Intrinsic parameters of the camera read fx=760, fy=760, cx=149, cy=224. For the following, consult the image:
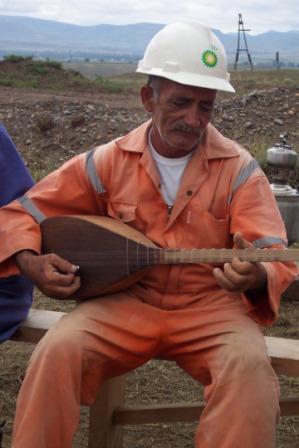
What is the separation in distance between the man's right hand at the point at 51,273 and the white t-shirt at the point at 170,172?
0.45 metres

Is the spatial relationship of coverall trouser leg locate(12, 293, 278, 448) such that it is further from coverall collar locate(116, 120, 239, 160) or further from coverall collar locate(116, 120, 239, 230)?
coverall collar locate(116, 120, 239, 160)

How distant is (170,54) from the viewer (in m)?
2.81

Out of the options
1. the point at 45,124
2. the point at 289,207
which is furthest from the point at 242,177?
the point at 45,124

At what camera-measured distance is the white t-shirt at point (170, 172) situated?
9.45 ft

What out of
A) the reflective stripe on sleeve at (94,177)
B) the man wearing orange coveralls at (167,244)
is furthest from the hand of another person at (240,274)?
the reflective stripe on sleeve at (94,177)

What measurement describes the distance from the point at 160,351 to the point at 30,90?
20289 mm

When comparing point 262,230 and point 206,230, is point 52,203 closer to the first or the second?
point 206,230

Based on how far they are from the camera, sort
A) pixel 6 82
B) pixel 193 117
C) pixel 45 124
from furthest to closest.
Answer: pixel 6 82 < pixel 45 124 < pixel 193 117

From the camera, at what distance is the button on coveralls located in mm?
2410

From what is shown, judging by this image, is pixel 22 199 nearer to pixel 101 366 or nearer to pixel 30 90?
pixel 101 366

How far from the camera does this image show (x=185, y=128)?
2.80 m

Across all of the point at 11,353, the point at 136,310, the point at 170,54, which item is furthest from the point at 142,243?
the point at 11,353

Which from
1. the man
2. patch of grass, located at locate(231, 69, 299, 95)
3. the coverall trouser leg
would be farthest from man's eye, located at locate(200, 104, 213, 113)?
patch of grass, located at locate(231, 69, 299, 95)

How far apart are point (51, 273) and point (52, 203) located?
33 cm
